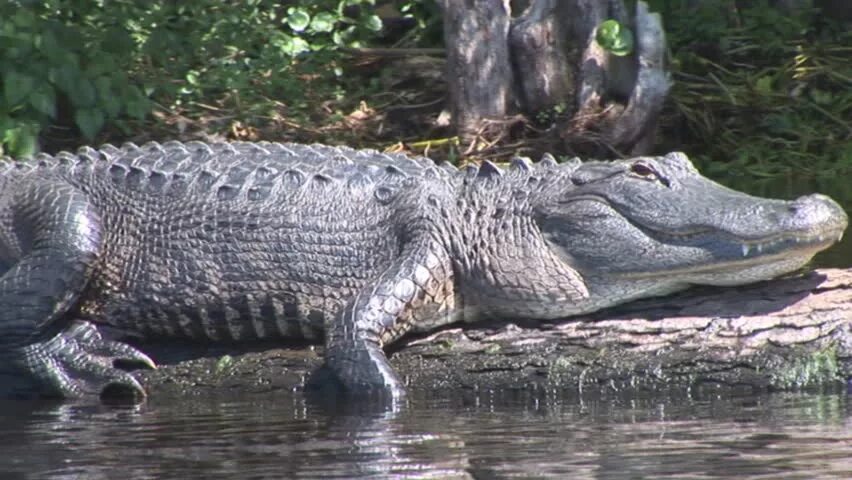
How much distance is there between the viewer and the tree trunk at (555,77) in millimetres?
11305

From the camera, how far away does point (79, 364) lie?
274 inches

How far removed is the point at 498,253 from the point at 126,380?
146 centimetres

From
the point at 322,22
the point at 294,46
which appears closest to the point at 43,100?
the point at 294,46

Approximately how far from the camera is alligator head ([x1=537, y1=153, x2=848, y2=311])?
6.43 meters

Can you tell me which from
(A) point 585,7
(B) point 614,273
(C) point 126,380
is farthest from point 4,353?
(A) point 585,7

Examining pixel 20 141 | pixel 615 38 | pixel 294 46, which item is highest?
pixel 294 46

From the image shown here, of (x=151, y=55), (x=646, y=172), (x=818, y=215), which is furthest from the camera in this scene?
(x=151, y=55)

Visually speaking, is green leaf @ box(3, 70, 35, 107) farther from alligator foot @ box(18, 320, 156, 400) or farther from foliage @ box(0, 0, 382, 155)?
alligator foot @ box(18, 320, 156, 400)

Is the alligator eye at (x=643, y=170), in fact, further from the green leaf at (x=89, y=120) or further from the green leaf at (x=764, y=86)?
the green leaf at (x=764, y=86)

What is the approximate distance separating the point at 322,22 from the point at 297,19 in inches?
9.8

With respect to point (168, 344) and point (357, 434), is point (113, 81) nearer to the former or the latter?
point (168, 344)

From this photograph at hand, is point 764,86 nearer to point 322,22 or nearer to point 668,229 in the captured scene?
point 322,22

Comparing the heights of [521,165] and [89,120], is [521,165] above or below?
below

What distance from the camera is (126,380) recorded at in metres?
6.83
